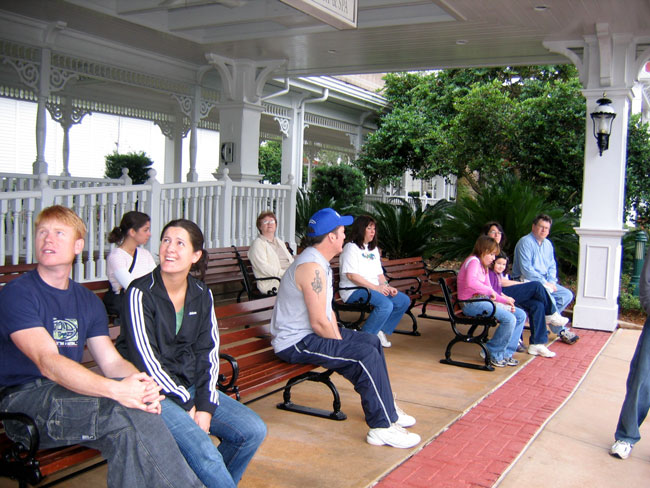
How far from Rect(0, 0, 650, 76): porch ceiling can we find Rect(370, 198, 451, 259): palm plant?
8.79 feet

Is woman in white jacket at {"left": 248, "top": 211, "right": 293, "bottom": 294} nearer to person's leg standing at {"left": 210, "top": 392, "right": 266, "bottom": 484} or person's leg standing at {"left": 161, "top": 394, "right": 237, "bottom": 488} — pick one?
person's leg standing at {"left": 210, "top": 392, "right": 266, "bottom": 484}

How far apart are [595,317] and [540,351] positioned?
6.65 ft

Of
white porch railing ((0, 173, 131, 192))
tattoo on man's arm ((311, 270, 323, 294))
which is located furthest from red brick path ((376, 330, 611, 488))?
white porch railing ((0, 173, 131, 192))

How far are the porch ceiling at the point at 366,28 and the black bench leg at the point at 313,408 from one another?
4.83m

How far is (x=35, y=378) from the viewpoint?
2734 mm

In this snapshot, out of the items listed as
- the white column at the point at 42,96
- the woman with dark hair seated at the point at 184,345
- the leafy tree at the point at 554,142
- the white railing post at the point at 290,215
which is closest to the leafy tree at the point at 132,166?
the white column at the point at 42,96

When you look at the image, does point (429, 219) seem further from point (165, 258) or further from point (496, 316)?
point (165, 258)

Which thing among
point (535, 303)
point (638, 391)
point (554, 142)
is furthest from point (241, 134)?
point (638, 391)

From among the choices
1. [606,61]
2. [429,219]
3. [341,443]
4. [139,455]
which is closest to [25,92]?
[429,219]

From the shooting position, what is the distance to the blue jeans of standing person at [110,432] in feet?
8.23

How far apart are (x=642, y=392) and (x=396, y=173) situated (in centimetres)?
1512

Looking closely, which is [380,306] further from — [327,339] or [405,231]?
[405,231]

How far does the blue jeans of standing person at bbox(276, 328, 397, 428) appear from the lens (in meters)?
4.14

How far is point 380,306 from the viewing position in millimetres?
6465
